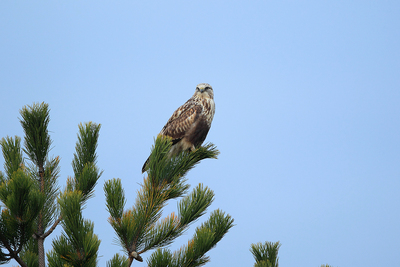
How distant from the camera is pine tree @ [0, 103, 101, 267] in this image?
3174 mm

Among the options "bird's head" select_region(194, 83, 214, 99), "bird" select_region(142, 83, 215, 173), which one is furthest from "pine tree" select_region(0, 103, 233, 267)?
"bird's head" select_region(194, 83, 214, 99)

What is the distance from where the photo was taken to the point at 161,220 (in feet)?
11.5

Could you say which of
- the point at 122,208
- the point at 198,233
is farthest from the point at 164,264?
the point at 122,208

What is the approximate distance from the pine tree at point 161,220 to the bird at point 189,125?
111 inches

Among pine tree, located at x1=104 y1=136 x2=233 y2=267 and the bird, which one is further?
the bird

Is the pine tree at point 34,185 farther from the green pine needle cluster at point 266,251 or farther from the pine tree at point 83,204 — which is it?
the green pine needle cluster at point 266,251

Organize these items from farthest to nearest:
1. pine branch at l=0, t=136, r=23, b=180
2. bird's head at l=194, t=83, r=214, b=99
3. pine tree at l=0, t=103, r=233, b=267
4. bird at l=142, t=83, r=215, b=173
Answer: bird's head at l=194, t=83, r=214, b=99
bird at l=142, t=83, r=215, b=173
pine branch at l=0, t=136, r=23, b=180
pine tree at l=0, t=103, r=233, b=267

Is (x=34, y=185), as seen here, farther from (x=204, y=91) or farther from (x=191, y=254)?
(x=204, y=91)

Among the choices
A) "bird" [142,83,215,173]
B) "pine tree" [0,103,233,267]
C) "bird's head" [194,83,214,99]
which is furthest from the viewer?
"bird's head" [194,83,214,99]

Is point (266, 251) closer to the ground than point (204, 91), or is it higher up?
closer to the ground

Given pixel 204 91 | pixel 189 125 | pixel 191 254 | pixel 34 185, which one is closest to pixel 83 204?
pixel 34 185

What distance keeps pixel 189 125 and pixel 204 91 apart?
3.44 ft

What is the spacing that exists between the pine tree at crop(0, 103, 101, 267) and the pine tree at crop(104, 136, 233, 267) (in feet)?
1.30

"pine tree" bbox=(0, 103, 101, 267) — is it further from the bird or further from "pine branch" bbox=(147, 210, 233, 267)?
the bird
